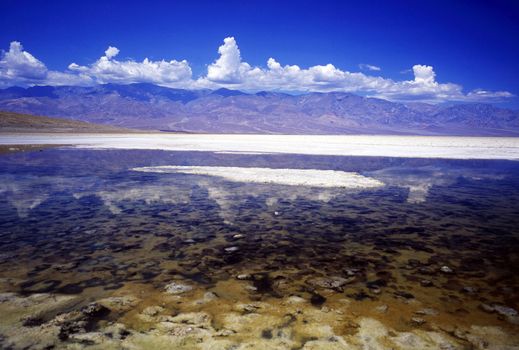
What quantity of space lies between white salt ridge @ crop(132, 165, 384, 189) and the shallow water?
220 cm

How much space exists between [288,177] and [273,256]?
10.5 metres

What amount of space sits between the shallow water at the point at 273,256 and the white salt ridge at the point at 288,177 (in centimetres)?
220

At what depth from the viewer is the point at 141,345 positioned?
13.7 feet

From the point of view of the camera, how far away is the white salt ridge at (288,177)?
15.9 meters

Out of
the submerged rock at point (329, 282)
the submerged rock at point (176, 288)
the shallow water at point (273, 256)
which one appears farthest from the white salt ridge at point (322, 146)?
the submerged rock at point (176, 288)

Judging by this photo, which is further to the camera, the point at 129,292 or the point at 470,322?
the point at 129,292

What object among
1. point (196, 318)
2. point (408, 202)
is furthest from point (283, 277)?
point (408, 202)

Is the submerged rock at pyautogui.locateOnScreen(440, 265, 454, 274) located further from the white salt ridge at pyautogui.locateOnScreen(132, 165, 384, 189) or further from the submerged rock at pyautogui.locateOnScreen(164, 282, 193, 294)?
the white salt ridge at pyautogui.locateOnScreen(132, 165, 384, 189)

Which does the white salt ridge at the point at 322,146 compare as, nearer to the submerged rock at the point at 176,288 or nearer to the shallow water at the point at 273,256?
the shallow water at the point at 273,256

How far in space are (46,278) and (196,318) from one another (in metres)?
2.79

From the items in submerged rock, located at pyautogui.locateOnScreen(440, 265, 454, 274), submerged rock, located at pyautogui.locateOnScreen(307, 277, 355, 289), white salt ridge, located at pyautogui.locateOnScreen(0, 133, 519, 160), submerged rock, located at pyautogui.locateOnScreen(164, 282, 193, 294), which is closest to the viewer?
submerged rock, located at pyautogui.locateOnScreen(164, 282, 193, 294)

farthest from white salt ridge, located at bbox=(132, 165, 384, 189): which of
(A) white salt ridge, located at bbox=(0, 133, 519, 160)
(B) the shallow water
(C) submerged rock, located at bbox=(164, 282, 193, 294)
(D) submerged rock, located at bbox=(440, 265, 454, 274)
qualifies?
(A) white salt ridge, located at bbox=(0, 133, 519, 160)

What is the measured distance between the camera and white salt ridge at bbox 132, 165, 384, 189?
52.2ft

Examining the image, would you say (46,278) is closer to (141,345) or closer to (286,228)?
(141,345)
